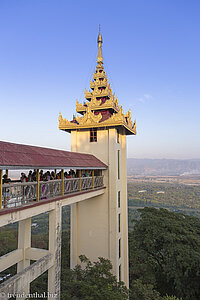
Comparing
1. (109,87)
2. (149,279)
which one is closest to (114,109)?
(109,87)

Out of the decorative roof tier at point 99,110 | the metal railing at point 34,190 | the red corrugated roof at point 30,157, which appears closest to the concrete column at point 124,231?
the decorative roof tier at point 99,110

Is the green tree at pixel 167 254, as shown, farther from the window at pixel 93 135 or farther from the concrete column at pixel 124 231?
the window at pixel 93 135

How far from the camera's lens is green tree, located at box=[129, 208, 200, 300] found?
16.9m

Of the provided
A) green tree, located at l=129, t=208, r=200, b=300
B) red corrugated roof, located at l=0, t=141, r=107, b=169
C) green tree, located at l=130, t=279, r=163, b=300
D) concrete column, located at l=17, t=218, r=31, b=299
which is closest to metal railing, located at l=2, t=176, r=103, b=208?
red corrugated roof, located at l=0, t=141, r=107, b=169

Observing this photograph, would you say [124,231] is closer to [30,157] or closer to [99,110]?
[99,110]

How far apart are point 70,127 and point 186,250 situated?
14.1 metres

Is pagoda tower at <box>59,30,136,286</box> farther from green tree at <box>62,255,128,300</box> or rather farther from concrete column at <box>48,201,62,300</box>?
concrete column at <box>48,201,62,300</box>

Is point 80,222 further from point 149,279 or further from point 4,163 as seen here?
point 4,163

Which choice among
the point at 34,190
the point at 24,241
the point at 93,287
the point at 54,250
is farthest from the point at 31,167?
the point at 93,287

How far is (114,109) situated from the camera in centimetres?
1634

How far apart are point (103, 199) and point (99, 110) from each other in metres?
7.19

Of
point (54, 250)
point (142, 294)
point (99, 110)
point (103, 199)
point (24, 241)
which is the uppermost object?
point (99, 110)

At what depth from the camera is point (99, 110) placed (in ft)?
54.6

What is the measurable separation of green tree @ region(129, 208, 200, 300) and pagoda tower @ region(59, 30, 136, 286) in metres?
3.68
